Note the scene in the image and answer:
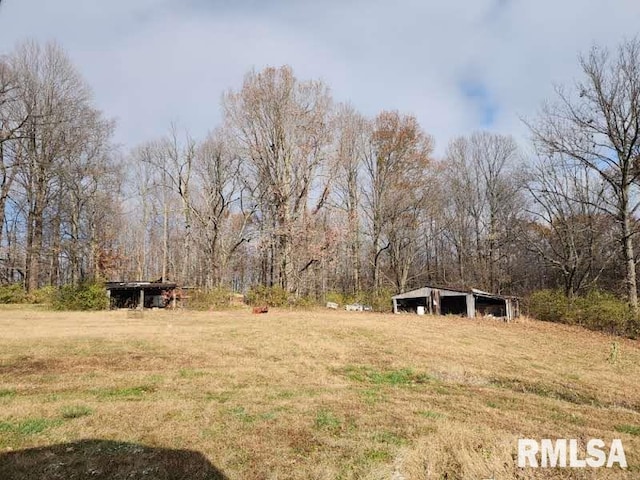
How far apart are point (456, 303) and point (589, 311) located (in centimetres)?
873

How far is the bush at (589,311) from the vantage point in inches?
736

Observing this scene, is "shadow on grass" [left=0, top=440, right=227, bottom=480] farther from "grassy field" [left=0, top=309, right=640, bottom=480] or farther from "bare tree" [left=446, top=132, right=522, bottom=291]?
"bare tree" [left=446, top=132, right=522, bottom=291]

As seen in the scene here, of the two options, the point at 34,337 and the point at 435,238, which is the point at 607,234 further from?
the point at 34,337

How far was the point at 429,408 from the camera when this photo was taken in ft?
22.7

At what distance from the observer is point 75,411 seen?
6387 millimetres

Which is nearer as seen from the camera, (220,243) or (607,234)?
(607,234)

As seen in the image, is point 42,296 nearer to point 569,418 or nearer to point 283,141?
point 283,141

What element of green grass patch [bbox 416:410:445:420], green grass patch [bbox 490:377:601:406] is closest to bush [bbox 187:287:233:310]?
green grass patch [bbox 490:377:601:406]

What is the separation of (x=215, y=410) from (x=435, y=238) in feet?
131

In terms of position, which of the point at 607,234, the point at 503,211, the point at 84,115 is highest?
the point at 84,115

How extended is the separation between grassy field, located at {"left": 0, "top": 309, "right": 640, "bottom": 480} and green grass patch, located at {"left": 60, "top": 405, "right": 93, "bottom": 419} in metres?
0.03

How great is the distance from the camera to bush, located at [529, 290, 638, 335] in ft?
61.4

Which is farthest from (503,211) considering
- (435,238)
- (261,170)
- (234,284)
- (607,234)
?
(234,284)

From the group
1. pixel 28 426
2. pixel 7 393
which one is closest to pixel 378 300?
pixel 7 393
